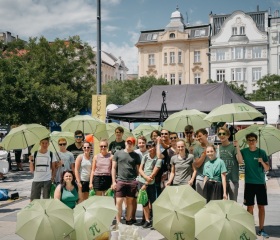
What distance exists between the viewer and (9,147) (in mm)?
7445

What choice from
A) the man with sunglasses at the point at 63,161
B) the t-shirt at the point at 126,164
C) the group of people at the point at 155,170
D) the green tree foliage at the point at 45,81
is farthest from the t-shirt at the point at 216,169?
the green tree foliage at the point at 45,81

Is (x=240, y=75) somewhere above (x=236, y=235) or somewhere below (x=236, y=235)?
above

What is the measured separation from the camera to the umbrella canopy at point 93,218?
462 centimetres

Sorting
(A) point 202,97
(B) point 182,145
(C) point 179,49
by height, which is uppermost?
(C) point 179,49

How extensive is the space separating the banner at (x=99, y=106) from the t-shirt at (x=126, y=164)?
3.23 metres

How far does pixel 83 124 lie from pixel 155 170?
3.11 meters

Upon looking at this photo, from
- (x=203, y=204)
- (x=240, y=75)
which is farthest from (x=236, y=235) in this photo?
(x=240, y=75)

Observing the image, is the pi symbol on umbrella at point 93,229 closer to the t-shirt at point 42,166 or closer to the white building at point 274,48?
the t-shirt at point 42,166

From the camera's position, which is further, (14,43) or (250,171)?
(14,43)

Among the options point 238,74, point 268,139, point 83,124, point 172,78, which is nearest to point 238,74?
point 238,74

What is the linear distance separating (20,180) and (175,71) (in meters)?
53.0

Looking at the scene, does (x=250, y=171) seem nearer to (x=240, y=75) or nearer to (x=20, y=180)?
(x=20, y=180)

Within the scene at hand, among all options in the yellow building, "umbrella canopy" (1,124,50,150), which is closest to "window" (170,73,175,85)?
the yellow building

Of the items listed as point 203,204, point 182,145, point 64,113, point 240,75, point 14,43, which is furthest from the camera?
point 240,75
